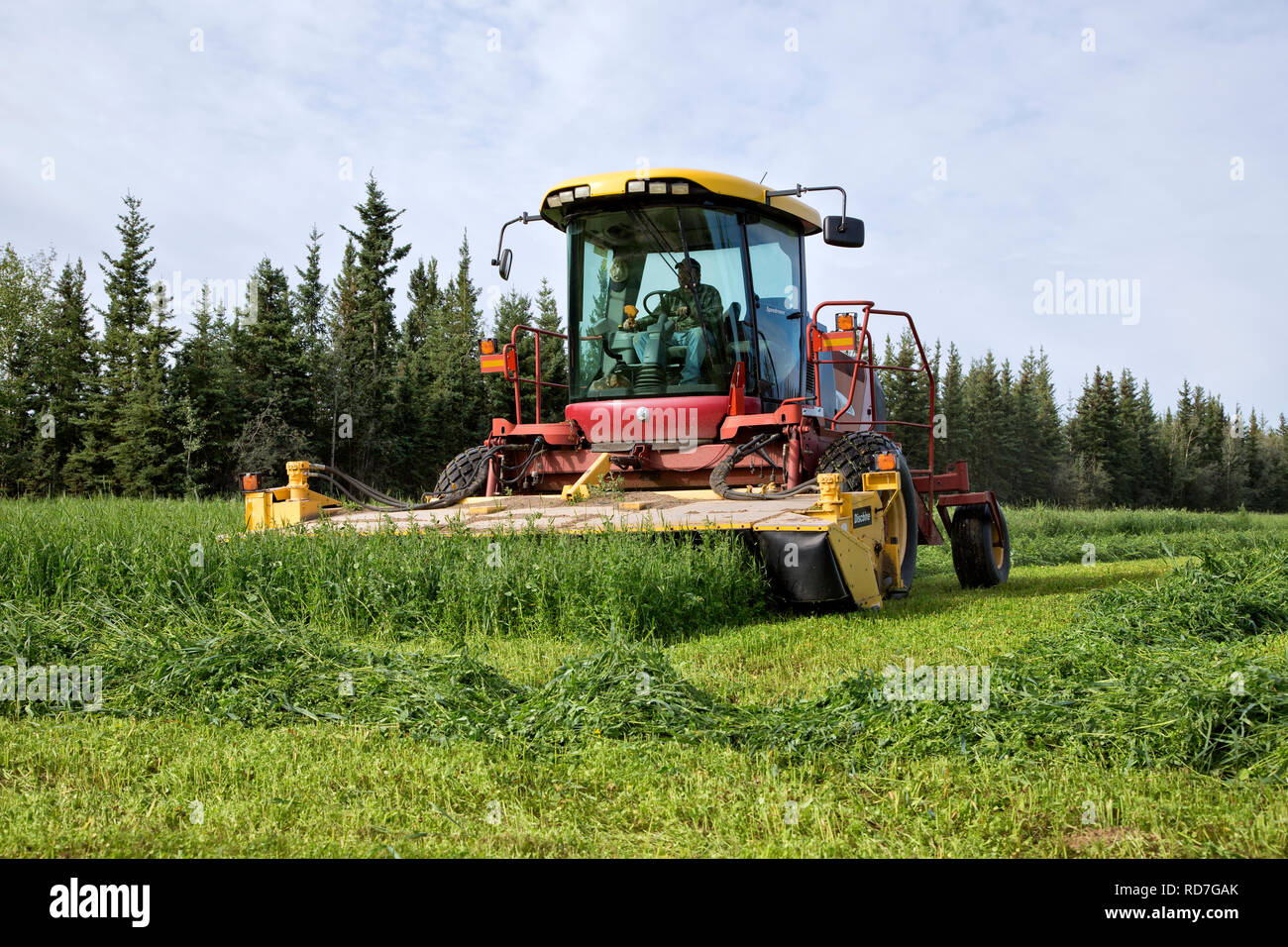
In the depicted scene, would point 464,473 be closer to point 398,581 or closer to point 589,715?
point 398,581

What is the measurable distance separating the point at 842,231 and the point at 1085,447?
60329mm

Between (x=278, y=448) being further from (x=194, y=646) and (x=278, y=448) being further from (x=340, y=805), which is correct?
(x=340, y=805)

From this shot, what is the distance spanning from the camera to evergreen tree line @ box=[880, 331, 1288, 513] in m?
56.4

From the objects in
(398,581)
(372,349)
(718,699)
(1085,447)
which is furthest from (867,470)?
(1085,447)

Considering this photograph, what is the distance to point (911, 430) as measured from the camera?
4862 cm

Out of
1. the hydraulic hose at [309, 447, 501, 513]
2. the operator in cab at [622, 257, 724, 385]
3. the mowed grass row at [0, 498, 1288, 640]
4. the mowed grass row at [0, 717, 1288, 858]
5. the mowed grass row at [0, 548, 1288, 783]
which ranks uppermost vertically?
the operator in cab at [622, 257, 724, 385]

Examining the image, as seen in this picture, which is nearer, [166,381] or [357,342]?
[166,381]

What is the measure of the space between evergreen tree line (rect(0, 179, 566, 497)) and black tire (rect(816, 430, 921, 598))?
16.2 meters

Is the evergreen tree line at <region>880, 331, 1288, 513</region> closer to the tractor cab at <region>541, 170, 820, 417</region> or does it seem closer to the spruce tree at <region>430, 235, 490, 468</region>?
the spruce tree at <region>430, 235, 490, 468</region>

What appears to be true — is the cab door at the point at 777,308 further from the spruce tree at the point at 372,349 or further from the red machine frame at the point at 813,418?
the spruce tree at the point at 372,349

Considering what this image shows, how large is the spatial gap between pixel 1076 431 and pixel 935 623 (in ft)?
202

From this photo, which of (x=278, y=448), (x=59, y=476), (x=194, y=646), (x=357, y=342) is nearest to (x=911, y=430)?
(x=357, y=342)

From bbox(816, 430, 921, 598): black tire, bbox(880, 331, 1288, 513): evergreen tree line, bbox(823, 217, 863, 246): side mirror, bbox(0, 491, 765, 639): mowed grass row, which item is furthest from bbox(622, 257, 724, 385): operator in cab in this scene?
bbox(880, 331, 1288, 513): evergreen tree line

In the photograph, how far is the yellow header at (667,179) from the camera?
29.3ft
